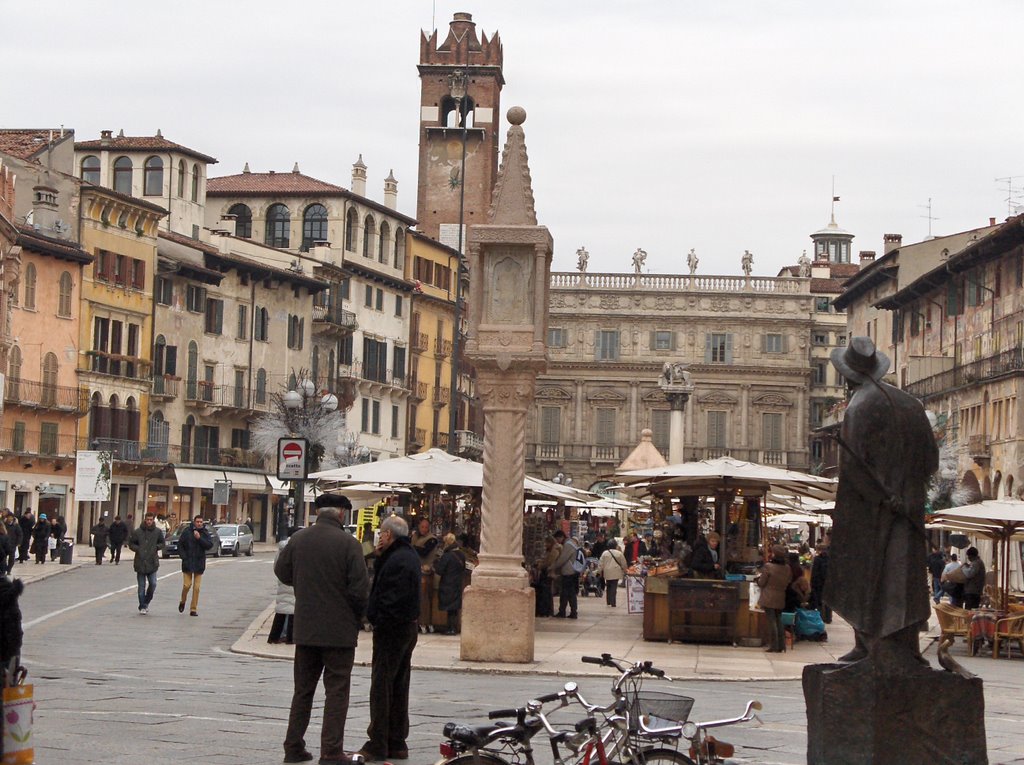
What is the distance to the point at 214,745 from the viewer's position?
1160 centimetres

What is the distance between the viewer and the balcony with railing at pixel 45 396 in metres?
58.3

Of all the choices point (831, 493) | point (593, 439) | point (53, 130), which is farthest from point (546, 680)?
point (593, 439)

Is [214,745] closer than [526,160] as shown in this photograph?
Yes

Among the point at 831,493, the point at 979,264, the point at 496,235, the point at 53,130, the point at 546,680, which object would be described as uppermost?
the point at 53,130

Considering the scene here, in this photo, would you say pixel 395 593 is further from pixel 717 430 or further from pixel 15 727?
pixel 717 430

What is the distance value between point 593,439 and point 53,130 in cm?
5003

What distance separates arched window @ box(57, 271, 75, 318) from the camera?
6188 centimetres

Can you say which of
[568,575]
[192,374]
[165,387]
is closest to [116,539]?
[165,387]

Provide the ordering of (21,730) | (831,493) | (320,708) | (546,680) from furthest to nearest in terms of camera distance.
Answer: (831,493) < (546,680) < (320,708) < (21,730)

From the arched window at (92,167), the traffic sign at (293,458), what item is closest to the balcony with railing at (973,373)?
the traffic sign at (293,458)

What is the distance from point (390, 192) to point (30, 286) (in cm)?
3630

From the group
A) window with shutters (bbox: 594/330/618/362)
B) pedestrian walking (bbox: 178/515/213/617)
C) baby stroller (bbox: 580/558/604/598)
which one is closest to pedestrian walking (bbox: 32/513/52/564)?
baby stroller (bbox: 580/558/604/598)

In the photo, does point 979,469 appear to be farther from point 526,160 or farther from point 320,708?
point 320,708

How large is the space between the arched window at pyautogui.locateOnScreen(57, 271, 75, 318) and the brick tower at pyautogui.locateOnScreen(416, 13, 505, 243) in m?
32.9
